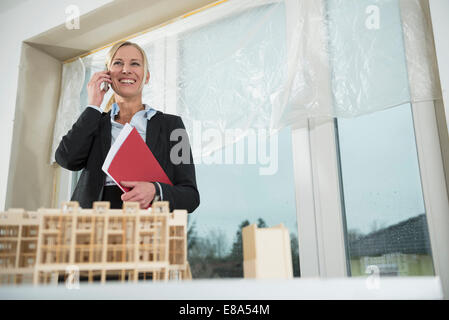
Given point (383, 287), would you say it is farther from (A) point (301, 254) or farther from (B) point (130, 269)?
(A) point (301, 254)

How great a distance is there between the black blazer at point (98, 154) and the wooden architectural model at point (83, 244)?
39cm

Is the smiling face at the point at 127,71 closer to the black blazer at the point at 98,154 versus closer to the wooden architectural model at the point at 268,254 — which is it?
the black blazer at the point at 98,154

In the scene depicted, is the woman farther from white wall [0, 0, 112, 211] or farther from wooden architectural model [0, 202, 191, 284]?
white wall [0, 0, 112, 211]

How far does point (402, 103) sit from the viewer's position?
1.14 meters

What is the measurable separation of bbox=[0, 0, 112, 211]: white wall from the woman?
874 millimetres

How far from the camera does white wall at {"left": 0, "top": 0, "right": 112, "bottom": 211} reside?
6.08 ft

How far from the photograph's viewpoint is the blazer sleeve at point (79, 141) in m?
0.90

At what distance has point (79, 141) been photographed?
94 cm

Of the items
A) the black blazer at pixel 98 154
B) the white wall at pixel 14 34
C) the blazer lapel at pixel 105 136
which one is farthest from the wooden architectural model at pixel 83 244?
the white wall at pixel 14 34

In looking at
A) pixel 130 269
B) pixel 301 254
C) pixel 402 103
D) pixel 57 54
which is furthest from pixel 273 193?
pixel 57 54

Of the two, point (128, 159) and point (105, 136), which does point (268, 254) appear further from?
point (105, 136)

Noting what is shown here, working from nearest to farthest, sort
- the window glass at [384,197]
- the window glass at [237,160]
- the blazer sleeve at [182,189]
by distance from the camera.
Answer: the blazer sleeve at [182,189] → the window glass at [384,197] → the window glass at [237,160]

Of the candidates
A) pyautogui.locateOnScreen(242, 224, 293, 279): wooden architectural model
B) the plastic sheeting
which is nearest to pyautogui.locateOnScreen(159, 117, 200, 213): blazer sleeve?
pyautogui.locateOnScreen(242, 224, 293, 279): wooden architectural model

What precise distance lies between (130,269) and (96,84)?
645mm
